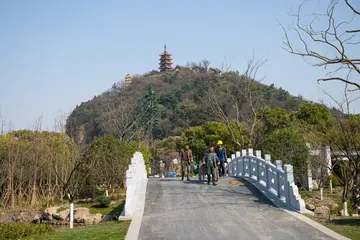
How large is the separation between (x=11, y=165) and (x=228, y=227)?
Result: 54.0ft

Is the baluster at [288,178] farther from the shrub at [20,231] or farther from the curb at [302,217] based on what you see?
the shrub at [20,231]

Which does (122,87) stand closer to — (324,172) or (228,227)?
(324,172)

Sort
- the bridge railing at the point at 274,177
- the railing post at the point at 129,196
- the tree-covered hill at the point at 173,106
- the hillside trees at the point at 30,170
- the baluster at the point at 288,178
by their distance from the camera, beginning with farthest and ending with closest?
the tree-covered hill at the point at 173,106 < the hillside trees at the point at 30,170 < the baluster at the point at 288,178 < the bridge railing at the point at 274,177 < the railing post at the point at 129,196

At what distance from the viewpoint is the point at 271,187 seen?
1359cm

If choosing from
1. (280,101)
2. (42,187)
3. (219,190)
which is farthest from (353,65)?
(280,101)

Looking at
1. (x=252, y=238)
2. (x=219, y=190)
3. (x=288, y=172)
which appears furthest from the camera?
(x=219, y=190)

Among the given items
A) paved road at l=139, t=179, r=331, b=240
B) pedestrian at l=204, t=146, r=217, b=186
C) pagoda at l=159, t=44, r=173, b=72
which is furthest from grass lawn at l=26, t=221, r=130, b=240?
pagoda at l=159, t=44, r=173, b=72

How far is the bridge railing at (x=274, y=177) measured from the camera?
37.0ft

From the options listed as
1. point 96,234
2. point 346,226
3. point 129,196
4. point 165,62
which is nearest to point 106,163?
point 129,196

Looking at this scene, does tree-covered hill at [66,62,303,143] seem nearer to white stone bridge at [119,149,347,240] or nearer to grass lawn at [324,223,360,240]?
white stone bridge at [119,149,347,240]

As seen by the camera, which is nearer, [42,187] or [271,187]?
[271,187]

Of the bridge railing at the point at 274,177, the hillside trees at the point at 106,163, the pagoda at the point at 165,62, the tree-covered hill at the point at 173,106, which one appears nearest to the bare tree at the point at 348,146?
the bridge railing at the point at 274,177

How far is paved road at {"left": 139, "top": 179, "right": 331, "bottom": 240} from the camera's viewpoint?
28.2 ft

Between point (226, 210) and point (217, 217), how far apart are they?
974 mm
